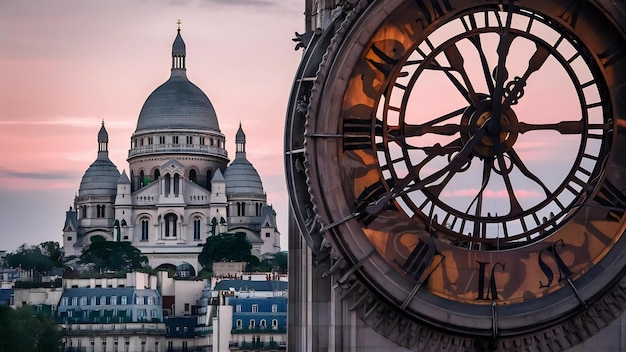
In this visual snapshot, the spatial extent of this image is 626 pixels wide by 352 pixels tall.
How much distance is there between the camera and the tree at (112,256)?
6777 inches

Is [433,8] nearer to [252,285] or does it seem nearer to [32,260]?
[252,285]

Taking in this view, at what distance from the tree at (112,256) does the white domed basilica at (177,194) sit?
33.3ft

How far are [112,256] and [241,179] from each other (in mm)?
22025

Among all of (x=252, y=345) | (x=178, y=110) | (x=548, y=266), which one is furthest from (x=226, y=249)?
(x=548, y=266)

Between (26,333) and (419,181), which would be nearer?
(419,181)

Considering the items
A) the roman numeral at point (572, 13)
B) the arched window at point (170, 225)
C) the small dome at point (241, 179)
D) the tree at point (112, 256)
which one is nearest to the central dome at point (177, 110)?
the small dome at point (241, 179)

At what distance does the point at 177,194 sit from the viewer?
19262 centimetres

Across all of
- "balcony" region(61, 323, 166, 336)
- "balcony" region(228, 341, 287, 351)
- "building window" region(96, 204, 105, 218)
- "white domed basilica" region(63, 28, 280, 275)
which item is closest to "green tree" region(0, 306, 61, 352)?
"balcony" region(228, 341, 287, 351)

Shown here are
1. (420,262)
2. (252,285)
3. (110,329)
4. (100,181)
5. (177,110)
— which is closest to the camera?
(420,262)

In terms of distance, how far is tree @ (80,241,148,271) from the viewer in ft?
565

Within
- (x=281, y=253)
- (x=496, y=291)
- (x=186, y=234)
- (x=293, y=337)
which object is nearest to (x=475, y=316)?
(x=496, y=291)

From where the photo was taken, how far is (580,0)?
18.3 metres

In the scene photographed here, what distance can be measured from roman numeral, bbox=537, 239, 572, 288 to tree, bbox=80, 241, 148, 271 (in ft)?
499

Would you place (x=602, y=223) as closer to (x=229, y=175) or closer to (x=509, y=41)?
(x=509, y=41)
